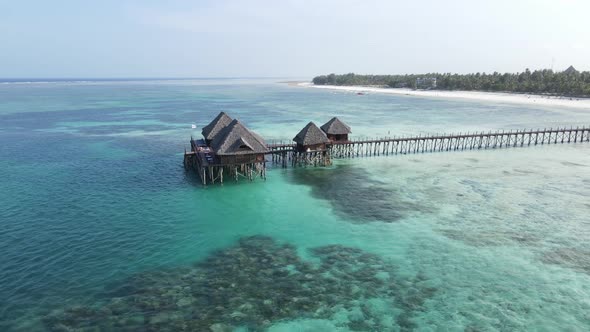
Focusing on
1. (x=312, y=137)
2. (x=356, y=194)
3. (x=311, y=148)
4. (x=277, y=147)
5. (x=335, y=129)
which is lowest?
(x=356, y=194)

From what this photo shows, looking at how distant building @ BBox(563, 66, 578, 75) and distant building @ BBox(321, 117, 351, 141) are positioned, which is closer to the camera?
distant building @ BBox(321, 117, 351, 141)

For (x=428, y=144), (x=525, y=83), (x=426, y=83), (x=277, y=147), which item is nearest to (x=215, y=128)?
(x=277, y=147)

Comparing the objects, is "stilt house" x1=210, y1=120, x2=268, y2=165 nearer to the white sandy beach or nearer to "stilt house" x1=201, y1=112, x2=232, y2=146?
"stilt house" x1=201, y1=112, x2=232, y2=146

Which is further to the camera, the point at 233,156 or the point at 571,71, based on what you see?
the point at 571,71

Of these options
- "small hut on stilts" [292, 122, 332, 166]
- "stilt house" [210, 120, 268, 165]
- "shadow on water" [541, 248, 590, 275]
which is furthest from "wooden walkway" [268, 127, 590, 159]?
"shadow on water" [541, 248, 590, 275]

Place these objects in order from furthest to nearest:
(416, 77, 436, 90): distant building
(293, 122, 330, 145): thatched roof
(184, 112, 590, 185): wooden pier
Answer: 1. (416, 77, 436, 90): distant building
2. (293, 122, 330, 145): thatched roof
3. (184, 112, 590, 185): wooden pier

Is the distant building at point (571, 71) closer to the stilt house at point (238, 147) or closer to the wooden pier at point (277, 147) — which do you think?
the wooden pier at point (277, 147)

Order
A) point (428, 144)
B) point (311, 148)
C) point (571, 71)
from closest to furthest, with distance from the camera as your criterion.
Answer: point (311, 148), point (428, 144), point (571, 71)

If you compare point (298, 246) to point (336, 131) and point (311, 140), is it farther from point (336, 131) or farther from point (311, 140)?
point (336, 131)
